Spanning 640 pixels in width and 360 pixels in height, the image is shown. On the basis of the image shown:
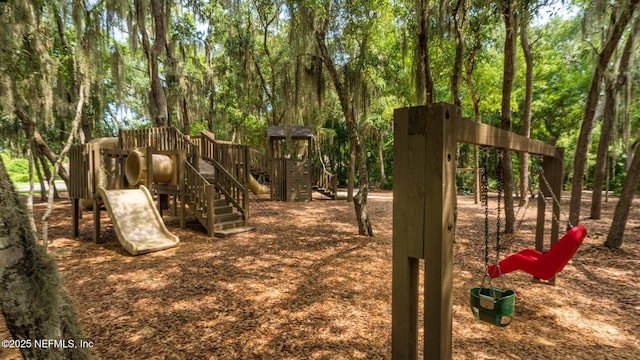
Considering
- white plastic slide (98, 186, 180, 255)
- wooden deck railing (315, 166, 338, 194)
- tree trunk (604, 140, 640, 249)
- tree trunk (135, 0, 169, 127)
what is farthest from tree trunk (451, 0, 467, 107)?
wooden deck railing (315, 166, 338, 194)

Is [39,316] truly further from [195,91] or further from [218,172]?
[195,91]

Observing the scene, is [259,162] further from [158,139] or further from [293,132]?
[158,139]

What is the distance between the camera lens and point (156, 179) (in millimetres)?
7074

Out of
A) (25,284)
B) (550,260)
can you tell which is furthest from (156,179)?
(550,260)

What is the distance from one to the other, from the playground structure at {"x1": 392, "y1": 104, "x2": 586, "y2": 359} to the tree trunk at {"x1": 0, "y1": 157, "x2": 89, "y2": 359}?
6.30 feet

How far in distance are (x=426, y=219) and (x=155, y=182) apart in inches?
295

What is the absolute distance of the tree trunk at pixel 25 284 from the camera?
4.76 ft

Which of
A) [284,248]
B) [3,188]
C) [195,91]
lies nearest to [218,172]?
[284,248]

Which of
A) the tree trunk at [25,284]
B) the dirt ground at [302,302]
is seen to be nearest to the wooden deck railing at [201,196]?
the dirt ground at [302,302]

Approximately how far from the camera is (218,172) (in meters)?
8.02

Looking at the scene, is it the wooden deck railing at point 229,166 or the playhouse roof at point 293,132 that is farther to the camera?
the playhouse roof at point 293,132

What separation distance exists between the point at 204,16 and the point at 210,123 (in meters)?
5.38

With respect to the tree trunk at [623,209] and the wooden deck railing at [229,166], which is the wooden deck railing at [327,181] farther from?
the tree trunk at [623,209]

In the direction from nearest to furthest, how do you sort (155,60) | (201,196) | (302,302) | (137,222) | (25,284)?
(25,284) < (302,302) < (137,222) < (201,196) < (155,60)
